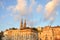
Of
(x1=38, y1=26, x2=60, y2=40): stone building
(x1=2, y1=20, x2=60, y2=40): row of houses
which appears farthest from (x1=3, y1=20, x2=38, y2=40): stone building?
(x1=38, y1=26, x2=60, y2=40): stone building

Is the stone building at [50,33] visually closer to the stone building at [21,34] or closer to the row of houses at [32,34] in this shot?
the row of houses at [32,34]

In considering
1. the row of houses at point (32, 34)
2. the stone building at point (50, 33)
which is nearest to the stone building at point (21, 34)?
the row of houses at point (32, 34)

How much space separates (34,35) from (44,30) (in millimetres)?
5136

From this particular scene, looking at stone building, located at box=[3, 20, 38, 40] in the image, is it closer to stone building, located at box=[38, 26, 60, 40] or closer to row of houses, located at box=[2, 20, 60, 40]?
row of houses, located at box=[2, 20, 60, 40]

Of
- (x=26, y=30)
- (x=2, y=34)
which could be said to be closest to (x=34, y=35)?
(x=26, y=30)

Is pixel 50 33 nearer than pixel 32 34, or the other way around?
pixel 32 34

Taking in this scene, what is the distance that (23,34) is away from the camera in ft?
209

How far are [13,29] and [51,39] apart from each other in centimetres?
1580

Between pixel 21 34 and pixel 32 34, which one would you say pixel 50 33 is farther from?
pixel 21 34

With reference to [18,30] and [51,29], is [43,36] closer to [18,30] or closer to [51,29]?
[51,29]

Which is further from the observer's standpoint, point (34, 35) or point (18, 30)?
point (18, 30)

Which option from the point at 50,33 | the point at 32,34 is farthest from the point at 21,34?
the point at 50,33

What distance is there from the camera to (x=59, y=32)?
6141cm

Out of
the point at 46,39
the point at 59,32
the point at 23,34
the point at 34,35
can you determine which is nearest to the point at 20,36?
the point at 23,34
